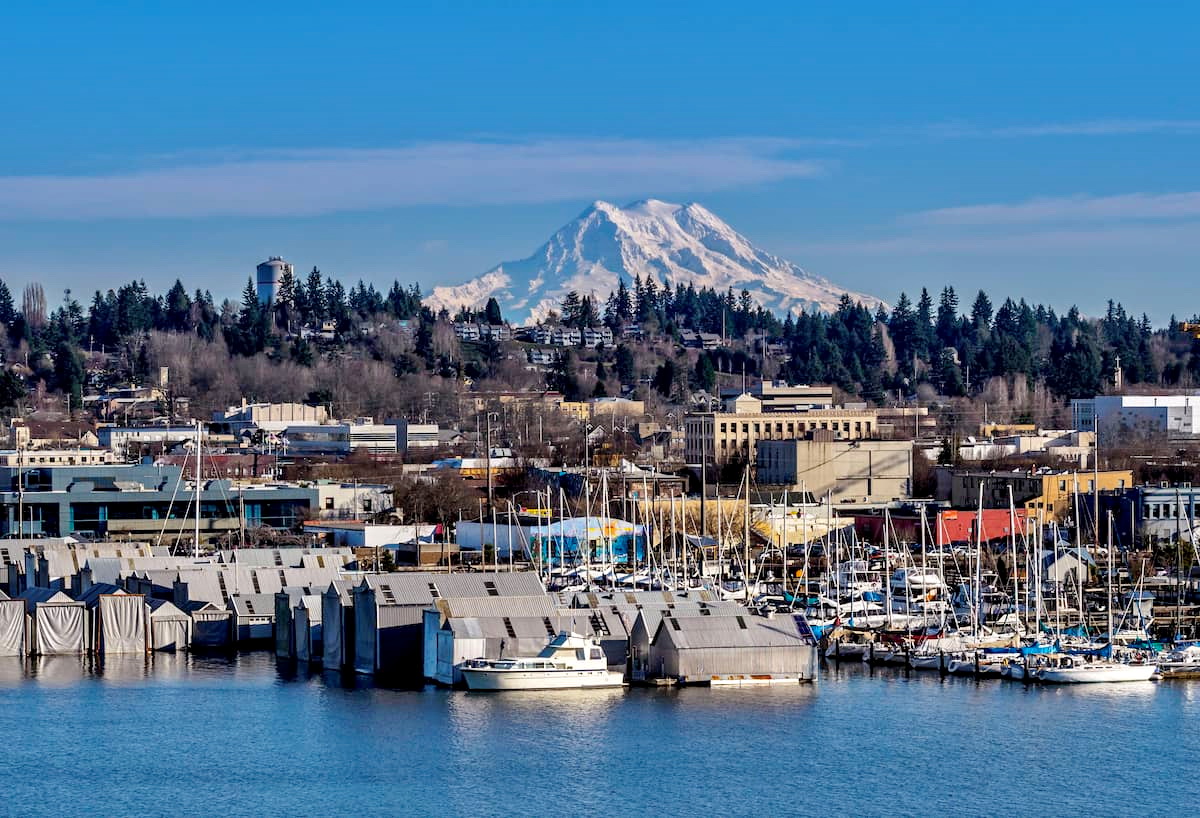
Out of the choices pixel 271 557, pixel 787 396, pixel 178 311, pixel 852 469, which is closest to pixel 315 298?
pixel 178 311

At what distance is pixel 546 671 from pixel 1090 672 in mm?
6250

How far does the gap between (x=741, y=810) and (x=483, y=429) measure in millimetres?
Answer: 67878

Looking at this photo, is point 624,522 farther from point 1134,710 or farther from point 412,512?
point 1134,710

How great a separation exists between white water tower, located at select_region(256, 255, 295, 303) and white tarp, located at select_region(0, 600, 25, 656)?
9957cm

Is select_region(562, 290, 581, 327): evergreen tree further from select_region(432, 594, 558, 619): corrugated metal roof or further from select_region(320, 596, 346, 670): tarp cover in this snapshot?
select_region(432, 594, 558, 619): corrugated metal roof

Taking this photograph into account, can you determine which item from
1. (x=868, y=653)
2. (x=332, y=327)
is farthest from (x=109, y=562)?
(x=332, y=327)

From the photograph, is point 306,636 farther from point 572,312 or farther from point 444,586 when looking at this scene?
point 572,312

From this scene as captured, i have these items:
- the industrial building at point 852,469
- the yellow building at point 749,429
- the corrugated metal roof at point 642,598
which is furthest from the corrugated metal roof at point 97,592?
the yellow building at point 749,429

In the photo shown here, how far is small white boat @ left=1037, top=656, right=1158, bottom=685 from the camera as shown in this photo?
82.7 feet

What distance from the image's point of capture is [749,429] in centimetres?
6844

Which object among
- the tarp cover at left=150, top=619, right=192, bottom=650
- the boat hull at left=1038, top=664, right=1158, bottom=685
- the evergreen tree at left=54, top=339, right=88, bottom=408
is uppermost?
the evergreen tree at left=54, top=339, right=88, bottom=408

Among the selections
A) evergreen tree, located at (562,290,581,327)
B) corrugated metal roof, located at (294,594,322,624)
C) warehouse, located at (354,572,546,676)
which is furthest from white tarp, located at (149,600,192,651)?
evergreen tree, located at (562,290,581,327)

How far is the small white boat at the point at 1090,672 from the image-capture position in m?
25.2

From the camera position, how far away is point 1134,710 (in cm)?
2366
